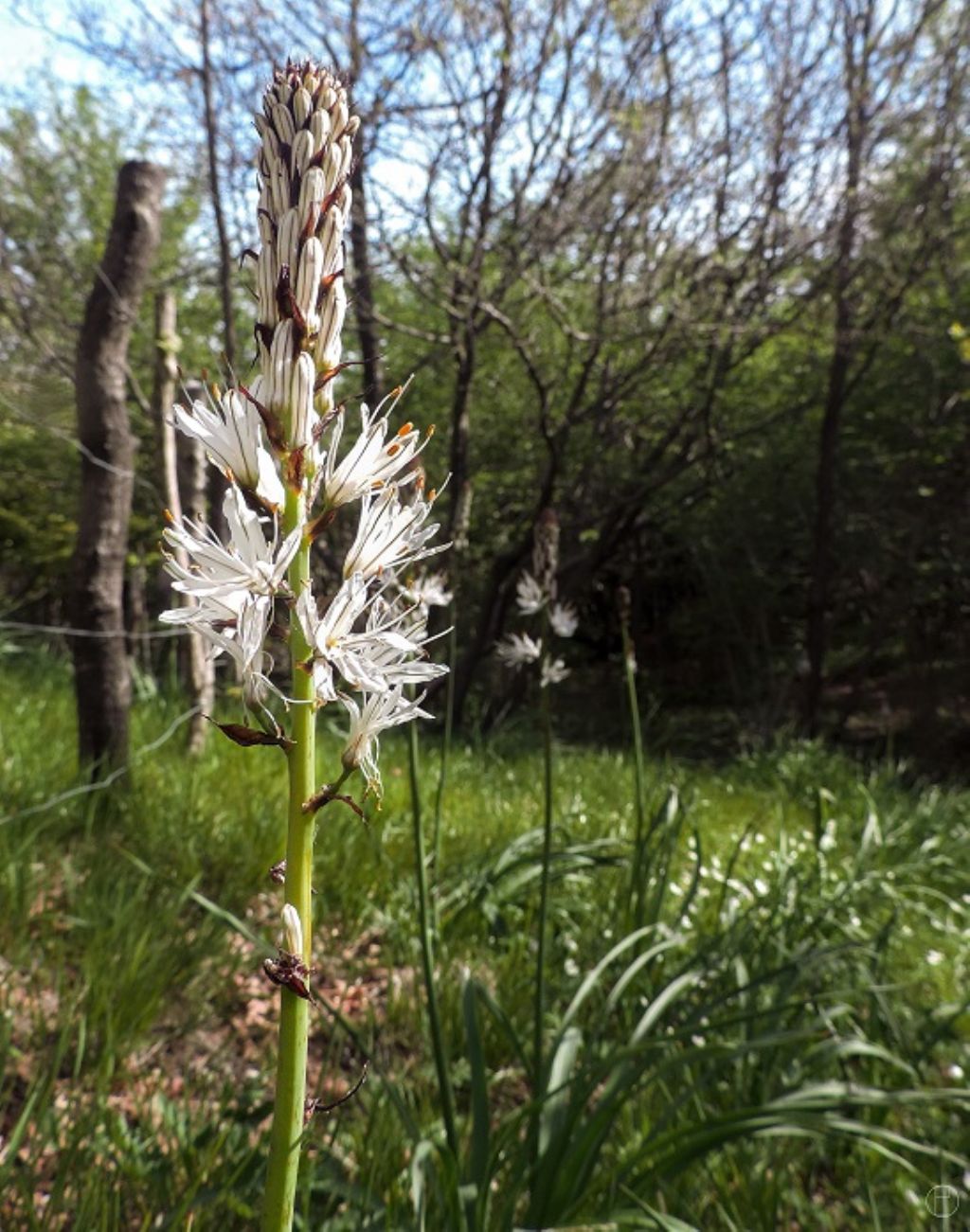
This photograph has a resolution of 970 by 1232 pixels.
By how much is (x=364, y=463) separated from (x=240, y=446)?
139 mm

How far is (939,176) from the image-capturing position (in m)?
8.64

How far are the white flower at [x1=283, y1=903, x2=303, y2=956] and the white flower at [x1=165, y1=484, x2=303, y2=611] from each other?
0.98 ft

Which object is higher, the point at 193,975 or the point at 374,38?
the point at 374,38

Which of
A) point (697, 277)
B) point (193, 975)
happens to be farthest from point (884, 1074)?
point (697, 277)

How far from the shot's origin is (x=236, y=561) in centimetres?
93

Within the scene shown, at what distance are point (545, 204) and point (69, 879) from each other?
230 inches

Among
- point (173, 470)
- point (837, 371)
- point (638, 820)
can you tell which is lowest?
point (638, 820)

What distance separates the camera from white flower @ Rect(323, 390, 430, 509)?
1022 mm

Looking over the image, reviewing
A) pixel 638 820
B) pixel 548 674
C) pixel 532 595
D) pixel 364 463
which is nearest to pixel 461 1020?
pixel 638 820

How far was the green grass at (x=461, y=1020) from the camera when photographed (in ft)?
6.32

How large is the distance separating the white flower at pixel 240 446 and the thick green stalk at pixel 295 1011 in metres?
0.17

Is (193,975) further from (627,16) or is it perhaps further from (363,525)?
(627,16)

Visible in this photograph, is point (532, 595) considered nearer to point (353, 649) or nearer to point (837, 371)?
point (353, 649)

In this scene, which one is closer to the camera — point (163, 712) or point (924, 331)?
point (163, 712)
